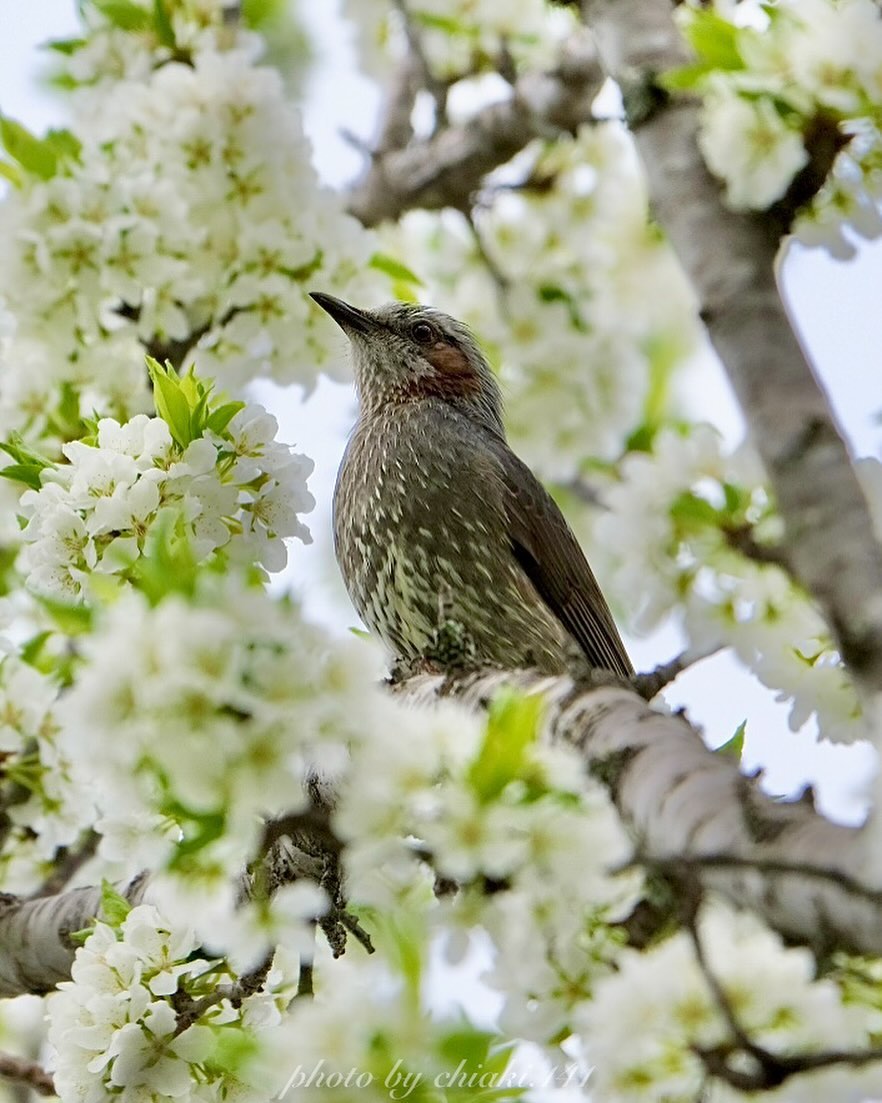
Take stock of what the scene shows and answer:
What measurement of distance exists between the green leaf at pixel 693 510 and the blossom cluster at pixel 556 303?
2614 mm

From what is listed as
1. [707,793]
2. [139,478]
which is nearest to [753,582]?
[707,793]

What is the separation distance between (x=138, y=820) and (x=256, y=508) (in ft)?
2.01

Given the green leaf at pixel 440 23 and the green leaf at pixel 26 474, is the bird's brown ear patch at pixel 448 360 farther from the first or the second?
the green leaf at pixel 26 474

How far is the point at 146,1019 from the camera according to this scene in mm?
2463

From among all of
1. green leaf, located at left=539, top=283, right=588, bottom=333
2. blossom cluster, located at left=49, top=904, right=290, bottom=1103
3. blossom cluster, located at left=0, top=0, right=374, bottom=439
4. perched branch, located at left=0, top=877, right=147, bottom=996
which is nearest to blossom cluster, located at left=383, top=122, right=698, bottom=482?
green leaf, located at left=539, top=283, right=588, bottom=333

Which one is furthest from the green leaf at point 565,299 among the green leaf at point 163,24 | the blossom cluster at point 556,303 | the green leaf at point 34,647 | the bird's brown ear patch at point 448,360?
the green leaf at point 34,647

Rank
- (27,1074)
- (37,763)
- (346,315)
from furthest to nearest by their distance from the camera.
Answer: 1. (346,315)
2. (37,763)
3. (27,1074)

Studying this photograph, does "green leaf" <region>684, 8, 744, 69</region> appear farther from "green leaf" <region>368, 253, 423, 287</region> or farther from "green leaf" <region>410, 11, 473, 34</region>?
"green leaf" <region>410, 11, 473, 34</region>

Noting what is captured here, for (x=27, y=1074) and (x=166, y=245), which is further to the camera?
(x=166, y=245)

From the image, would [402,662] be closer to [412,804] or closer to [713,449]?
[713,449]

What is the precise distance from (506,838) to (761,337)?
0.87 meters

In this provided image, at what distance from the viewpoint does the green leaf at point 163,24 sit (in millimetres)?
4320

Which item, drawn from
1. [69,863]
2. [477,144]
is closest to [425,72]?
[477,144]

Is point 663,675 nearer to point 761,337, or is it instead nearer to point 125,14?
point 761,337
